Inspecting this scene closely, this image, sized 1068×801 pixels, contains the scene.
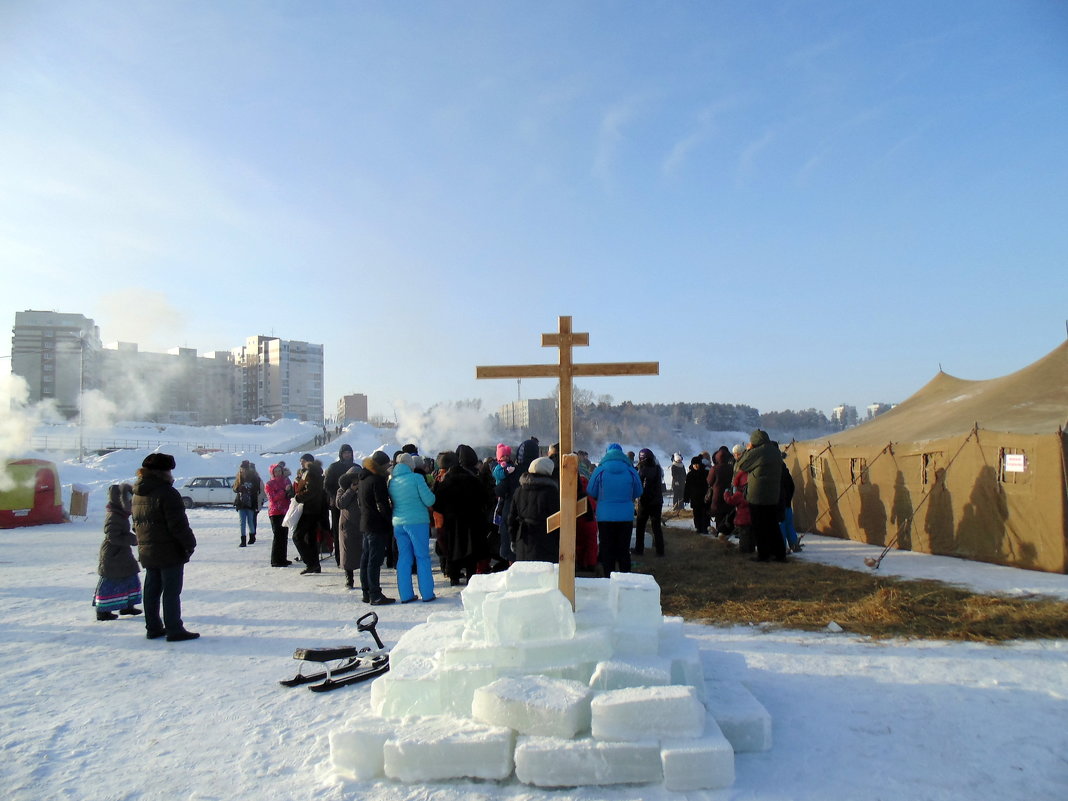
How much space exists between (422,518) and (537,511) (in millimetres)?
1524

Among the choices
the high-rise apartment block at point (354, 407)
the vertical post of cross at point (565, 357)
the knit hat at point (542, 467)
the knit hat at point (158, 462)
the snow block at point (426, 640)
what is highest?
the high-rise apartment block at point (354, 407)

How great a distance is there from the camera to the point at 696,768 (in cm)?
323

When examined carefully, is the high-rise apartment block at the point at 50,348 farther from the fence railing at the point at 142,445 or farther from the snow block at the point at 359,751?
the snow block at the point at 359,751

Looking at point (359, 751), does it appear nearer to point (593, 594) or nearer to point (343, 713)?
point (343, 713)

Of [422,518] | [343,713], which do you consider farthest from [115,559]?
[343,713]

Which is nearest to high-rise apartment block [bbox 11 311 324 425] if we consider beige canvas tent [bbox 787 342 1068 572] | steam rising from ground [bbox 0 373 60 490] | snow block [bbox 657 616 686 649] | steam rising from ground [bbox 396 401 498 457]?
steam rising from ground [bbox 396 401 498 457]

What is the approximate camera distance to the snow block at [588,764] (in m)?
3.31

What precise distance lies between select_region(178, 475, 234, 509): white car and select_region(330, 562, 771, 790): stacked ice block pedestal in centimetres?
2163

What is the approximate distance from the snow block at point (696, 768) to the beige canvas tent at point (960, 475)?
7.49 metres

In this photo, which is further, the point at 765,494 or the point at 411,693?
the point at 765,494

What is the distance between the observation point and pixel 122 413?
77.1 metres

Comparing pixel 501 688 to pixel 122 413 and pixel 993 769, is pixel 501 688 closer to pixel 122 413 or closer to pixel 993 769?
pixel 993 769

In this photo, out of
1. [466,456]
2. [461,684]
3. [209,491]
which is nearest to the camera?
[461,684]

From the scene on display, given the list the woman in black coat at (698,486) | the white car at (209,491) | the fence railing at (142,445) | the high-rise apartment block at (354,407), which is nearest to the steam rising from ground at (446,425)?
the fence railing at (142,445)
